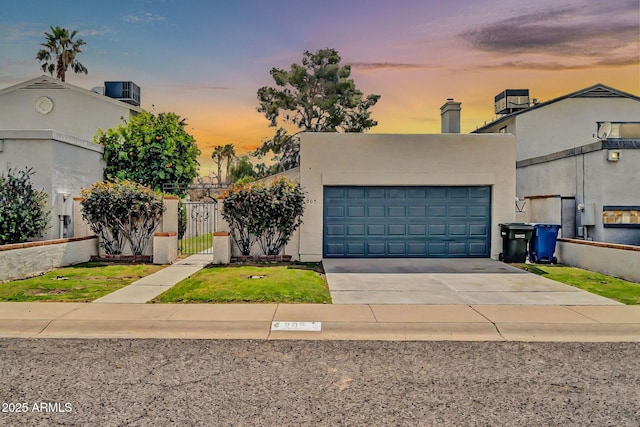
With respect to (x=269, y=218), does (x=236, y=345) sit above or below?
below

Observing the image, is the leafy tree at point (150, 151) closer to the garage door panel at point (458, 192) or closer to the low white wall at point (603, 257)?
the garage door panel at point (458, 192)

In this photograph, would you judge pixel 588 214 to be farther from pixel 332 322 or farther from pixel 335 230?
pixel 332 322

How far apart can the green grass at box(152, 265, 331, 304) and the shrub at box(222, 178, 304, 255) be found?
1811 mm

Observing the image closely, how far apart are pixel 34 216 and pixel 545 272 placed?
1305 centimetres

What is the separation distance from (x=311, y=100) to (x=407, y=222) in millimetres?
21631

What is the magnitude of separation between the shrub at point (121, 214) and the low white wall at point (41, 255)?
0.51 meters

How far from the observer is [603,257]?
36.7ft

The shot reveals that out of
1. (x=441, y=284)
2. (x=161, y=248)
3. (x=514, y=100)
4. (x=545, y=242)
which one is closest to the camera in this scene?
(x=441, y=284)

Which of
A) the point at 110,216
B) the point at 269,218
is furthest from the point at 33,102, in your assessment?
the point at 269,218

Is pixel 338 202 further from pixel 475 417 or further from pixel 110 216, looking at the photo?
pixel 475 417

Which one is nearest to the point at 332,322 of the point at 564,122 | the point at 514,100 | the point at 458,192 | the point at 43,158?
the point at 458,192

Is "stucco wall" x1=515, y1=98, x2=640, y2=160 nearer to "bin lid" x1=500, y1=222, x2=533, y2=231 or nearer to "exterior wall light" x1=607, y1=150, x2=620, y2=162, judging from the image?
"exterior wall light" x1=607, y1=150, x2=620, y2=162

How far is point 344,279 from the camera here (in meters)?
10.4

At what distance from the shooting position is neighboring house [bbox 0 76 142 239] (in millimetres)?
12289
